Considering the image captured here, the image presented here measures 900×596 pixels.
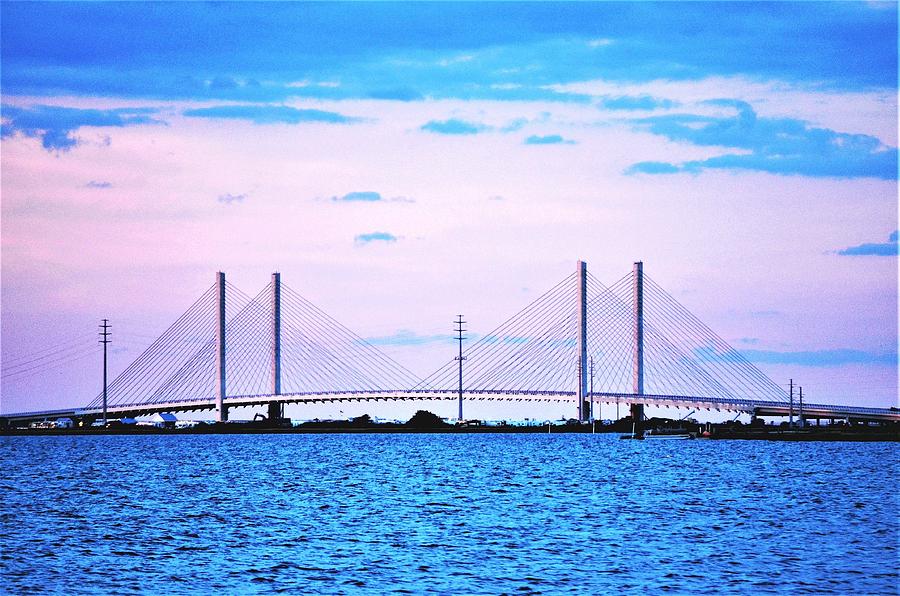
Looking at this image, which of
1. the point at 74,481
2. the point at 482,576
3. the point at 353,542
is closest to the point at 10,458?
the point at 74,481

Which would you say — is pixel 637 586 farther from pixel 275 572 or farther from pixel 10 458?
pixel 10 458

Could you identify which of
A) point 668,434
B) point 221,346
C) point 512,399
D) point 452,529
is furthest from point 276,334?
point 452,529

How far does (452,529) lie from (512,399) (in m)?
104

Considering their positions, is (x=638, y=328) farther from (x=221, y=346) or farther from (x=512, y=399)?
(x=221, y=346)

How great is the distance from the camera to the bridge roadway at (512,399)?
131 metres

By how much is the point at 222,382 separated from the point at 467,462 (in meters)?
66.6

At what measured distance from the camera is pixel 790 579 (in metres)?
28.7

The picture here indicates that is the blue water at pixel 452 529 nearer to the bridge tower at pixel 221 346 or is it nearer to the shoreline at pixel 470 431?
the shoreline at pixel 470 431

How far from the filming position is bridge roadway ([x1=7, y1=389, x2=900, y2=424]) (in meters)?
131

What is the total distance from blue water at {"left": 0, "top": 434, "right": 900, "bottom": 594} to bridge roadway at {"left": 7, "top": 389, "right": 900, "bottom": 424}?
2325 inches

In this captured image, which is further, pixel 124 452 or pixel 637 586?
pixel 124 452

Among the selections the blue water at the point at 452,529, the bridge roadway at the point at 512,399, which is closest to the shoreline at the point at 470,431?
the bridge roadway at the point at 512,399

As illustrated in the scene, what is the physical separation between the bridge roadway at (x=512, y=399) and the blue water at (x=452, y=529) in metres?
59.0

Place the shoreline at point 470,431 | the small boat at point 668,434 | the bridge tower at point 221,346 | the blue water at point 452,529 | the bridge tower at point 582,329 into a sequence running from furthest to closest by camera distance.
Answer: the bridge tower at point 221,346 → the small boat at point 668,434 → the bridge tower at point 582,329 → the shoreline at point 470,431 → the blue water at point 452,529
